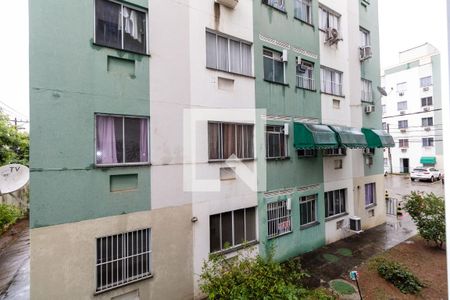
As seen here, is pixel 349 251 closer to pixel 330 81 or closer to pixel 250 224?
pixel 250 224

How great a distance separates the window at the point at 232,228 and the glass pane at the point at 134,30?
5.77 meters

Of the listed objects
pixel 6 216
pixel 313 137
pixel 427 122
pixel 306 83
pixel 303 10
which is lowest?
pixel 6 216

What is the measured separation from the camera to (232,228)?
28.6 feet

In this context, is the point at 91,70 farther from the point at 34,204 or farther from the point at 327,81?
the point at 327,81

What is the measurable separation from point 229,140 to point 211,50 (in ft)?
10.4

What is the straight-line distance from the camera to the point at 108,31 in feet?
21.6

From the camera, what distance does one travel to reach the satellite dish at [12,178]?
860 cm

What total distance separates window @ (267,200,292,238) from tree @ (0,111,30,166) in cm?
1500

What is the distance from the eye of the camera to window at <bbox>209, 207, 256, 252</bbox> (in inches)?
326

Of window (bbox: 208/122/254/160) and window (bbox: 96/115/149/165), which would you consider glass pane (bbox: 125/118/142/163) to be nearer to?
window (bbox: 96/115/149/165)

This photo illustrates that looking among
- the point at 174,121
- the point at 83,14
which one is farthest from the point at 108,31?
the point at 174,121

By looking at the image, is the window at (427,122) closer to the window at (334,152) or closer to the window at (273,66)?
the window at (334,152)

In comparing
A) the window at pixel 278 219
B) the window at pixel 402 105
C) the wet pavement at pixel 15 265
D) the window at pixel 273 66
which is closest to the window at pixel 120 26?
the window at pixel 273 66

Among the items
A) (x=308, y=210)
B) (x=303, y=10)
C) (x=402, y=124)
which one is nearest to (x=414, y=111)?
(x=402, y=124)
